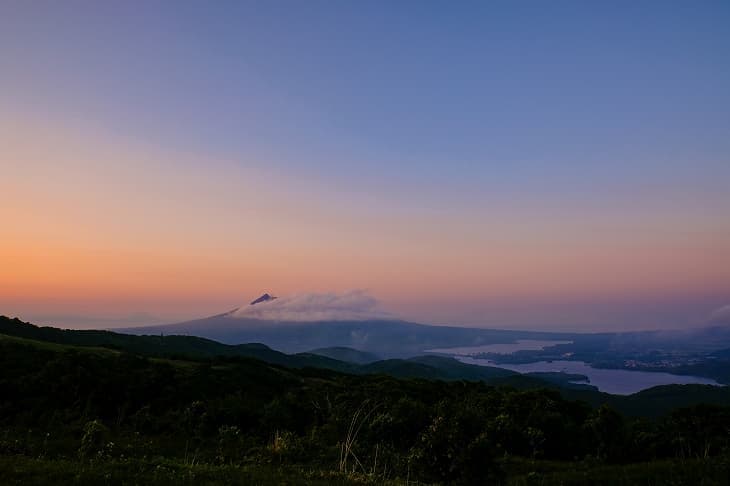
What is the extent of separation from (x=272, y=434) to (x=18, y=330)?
79.4m

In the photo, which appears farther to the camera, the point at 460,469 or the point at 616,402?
the point at 616,402

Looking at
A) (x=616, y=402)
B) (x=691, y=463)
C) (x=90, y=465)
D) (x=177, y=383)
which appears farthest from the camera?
(x=616, y=402)

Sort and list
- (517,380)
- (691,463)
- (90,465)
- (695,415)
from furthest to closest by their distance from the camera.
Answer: (517,380) → (695,415) → (691,463) → (90,465)

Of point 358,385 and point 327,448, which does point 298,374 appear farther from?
point 327,448

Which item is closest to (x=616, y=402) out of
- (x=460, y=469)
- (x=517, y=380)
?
(x=517, y=380)

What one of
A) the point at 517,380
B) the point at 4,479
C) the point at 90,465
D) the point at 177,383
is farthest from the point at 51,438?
the point at 517,380

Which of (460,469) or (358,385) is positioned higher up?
(460,469)

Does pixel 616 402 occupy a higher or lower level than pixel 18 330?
lower

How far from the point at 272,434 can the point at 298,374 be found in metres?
29.7

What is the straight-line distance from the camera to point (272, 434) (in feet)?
72.2

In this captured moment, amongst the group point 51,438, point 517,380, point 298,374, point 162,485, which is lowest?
point 517,380

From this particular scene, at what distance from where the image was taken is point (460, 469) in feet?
35.9

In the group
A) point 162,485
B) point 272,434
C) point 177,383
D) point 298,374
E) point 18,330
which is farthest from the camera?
point 18,330

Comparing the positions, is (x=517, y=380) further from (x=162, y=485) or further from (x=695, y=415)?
(x=162, y=485)
